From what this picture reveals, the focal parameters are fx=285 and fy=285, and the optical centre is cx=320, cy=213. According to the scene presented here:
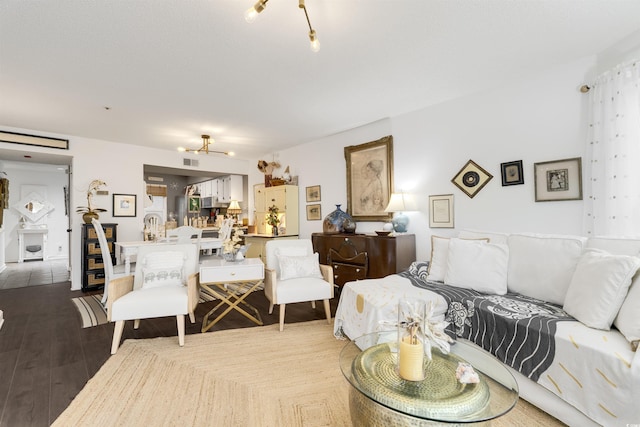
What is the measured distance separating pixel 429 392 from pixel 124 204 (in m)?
5.95

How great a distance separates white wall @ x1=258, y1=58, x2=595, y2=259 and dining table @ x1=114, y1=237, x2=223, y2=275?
2.38m

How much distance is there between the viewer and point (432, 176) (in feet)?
12.6

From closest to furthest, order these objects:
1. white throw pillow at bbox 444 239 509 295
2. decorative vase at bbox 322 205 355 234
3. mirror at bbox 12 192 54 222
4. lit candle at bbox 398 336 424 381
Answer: lit candle at bbox 398 336 424 381
white throw pillow at bbox 444 239 509 295
decorative vase at bbox 322 205 355 234
mirror at bbox 12 192 54 222

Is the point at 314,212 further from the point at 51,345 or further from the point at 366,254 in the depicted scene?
the point at 51,345

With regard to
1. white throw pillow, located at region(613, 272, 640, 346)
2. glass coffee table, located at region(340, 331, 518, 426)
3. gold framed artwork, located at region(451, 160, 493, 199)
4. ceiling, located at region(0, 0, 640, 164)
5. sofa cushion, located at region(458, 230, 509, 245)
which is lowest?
glass coffee table, located at region(340, 331, 518, 426)

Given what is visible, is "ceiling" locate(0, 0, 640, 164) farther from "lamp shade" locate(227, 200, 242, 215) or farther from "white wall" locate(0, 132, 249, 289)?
"lamp shade" locate(227, 200, 242, 215)

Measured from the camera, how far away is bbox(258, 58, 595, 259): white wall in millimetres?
2779

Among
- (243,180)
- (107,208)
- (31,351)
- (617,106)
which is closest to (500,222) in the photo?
(617,106)

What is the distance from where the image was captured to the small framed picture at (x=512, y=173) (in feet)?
10.1

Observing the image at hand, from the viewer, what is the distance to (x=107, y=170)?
522 cm

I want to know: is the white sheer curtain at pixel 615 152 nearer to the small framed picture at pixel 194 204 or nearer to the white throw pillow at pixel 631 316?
the white throw pillow at pixel 631 316

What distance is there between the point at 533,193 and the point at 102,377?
4196 millimetres

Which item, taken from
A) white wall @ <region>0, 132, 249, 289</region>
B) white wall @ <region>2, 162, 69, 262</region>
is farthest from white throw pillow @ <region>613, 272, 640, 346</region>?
white wall @ <region>2, 162, 69, 262</region>

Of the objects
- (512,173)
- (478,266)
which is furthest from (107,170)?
(512,173)
